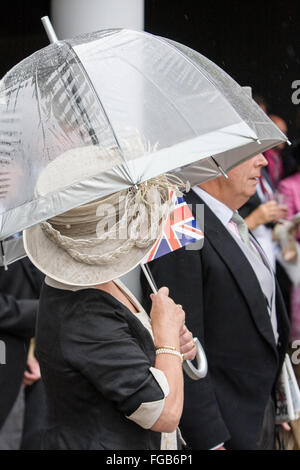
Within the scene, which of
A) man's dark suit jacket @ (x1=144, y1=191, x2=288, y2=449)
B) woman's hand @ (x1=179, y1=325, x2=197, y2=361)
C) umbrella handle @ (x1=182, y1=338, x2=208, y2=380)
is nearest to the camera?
woman's hand @ (x1=179, y1=325, x2=197, y2=361)

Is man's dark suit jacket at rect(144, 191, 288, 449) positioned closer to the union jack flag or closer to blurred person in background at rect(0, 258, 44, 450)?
the union jack flag

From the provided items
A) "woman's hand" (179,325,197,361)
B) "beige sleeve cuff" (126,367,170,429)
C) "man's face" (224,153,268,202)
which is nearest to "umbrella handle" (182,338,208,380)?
"woman's hand" (179,325,197,361)

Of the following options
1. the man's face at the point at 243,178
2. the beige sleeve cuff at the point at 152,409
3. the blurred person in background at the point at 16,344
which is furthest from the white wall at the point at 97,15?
the beige sleeve cuff at the point at 152,409

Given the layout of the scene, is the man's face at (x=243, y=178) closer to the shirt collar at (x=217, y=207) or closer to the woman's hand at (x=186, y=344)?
the shirt collar at (x=217, y=207)

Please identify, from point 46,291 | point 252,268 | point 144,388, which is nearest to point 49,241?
point 46,291

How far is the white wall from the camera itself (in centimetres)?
334

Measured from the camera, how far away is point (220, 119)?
244 centimetres

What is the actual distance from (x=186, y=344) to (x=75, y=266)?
0.48m

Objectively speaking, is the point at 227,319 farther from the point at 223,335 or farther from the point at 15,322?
the point at 15,322

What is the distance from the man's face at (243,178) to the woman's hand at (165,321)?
0.98 m

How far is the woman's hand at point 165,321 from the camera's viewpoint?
90.7 inches

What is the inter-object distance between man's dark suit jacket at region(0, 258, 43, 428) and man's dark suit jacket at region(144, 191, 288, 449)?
901 mm

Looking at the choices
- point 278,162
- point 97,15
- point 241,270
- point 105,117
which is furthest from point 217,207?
point 278,162

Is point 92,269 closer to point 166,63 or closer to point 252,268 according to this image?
point 166,63
